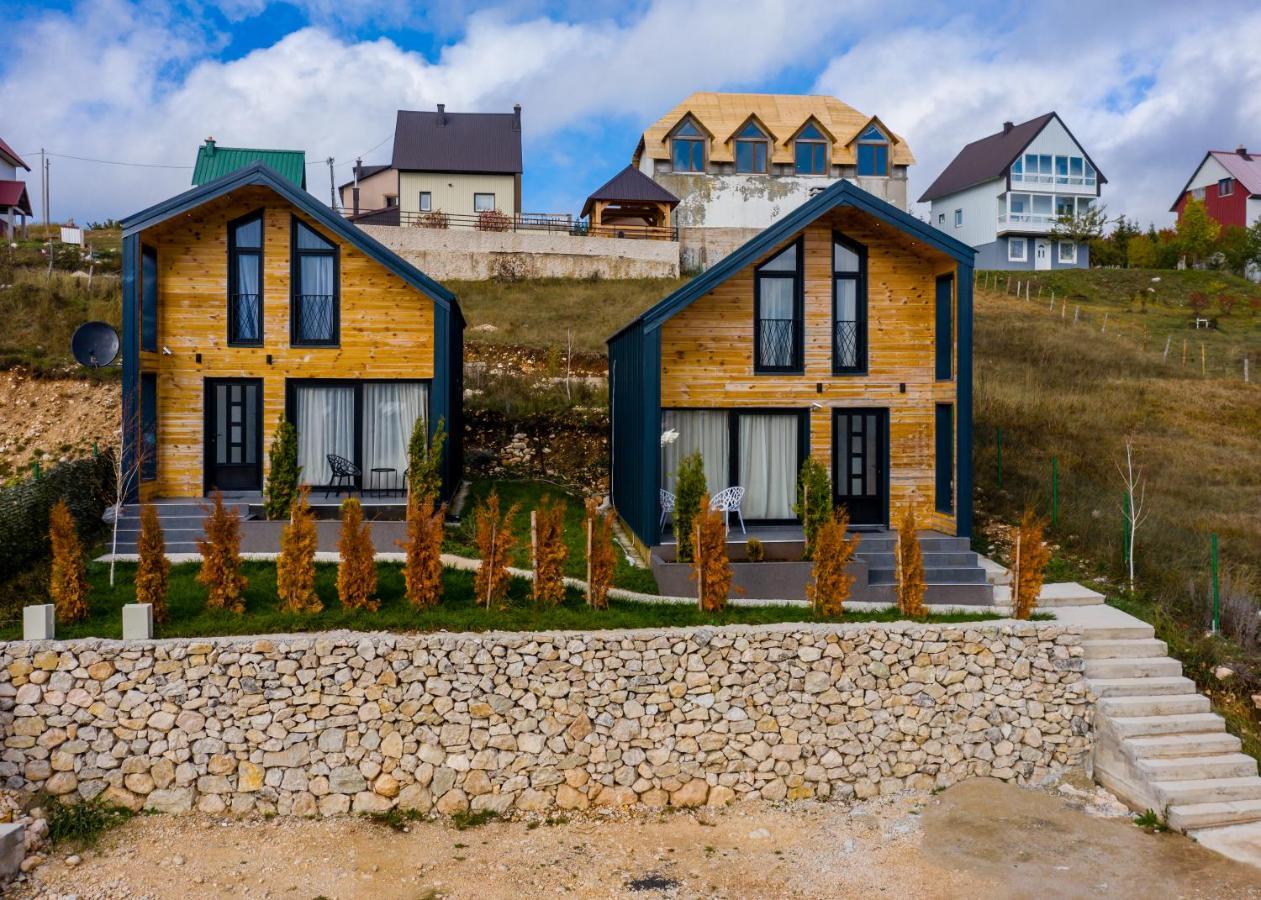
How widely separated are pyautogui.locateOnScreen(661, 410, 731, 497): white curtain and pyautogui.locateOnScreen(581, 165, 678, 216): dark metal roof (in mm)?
23983

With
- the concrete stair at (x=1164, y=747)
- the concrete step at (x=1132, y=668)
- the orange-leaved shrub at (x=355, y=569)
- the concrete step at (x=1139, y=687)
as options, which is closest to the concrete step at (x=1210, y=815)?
the concrete stair at (x=1164, y=747)

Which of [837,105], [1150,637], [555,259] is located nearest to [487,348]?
[555,259]

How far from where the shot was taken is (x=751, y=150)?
40.3 metres

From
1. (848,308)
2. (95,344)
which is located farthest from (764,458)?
(95,344)

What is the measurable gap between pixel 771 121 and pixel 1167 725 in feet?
121

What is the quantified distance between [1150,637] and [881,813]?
4.15m

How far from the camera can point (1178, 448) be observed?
20.0 meters

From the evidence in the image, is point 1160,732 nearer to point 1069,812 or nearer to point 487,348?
point 1069,812

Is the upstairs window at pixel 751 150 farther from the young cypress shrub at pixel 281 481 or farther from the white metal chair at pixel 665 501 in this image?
the young cypress shrub at pixel 281 481

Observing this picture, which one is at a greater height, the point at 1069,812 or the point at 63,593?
the point at 63,593

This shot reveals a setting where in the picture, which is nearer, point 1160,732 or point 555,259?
point 1160,732

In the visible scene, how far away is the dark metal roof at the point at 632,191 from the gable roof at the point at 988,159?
60.7ft

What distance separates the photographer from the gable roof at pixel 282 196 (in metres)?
13.0

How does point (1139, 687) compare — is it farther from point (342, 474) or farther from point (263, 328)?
point (263, 328)
